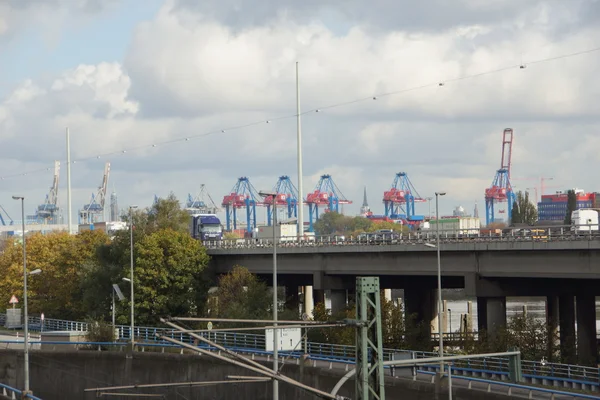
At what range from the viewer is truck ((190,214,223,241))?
12812 centimetres

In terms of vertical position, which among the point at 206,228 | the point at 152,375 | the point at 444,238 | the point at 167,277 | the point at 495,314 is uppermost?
the point at 206,228

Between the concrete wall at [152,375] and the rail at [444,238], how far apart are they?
1659 centimetres

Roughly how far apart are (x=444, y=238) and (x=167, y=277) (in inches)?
1206

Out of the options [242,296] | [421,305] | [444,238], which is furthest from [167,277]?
[444,238]

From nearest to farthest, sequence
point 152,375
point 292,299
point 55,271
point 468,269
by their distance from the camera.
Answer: point 468,269, point 152,375, point 292,299, point 55,271

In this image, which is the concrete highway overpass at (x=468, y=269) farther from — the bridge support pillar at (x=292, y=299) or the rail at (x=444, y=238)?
the bridge support pillar at (x=292, y=299)

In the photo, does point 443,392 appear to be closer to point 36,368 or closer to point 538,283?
point 538,283

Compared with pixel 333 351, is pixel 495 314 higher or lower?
higher

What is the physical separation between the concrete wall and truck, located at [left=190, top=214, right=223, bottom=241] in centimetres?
4274

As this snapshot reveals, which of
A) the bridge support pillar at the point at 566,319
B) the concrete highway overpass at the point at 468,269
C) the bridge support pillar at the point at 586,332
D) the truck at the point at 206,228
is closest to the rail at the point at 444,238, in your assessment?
the concrete highway overpass at the point at 468,269

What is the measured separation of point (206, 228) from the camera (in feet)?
424

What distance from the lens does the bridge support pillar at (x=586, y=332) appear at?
261 feet

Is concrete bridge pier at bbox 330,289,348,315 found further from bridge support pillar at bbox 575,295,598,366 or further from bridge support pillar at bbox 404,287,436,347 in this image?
bridge support pillar at bbox 575,295,598,366

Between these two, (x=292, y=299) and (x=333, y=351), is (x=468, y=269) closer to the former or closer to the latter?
(x=333, y=351)
